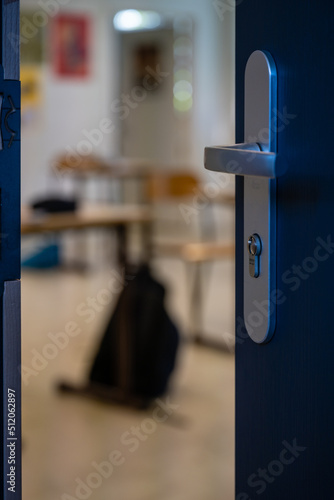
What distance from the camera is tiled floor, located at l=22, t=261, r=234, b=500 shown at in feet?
7.39

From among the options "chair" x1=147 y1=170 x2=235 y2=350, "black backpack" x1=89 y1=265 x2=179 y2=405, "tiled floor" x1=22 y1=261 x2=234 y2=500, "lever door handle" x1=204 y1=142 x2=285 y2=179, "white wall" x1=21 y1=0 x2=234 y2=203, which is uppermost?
"white wall" x1=21 y1=0 x2=234 y2=203

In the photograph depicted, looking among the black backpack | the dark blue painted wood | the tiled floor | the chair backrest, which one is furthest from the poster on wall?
the dark blue painted wood

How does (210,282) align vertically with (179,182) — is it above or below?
below

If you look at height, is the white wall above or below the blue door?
above

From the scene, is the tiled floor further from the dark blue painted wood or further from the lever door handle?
the lever door handle

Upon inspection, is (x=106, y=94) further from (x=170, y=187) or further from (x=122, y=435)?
(x=122, y=435)

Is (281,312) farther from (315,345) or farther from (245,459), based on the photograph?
(245,459)

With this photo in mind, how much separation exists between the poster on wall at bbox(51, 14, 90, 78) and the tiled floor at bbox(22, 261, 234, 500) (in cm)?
305

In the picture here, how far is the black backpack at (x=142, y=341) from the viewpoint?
2.90 meters

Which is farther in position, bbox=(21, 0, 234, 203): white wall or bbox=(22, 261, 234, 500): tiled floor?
bbox=(21, 0, 234, 203): white wall

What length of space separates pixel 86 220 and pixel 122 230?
270 mm

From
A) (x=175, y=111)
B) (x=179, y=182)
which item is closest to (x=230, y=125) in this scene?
(x=175, y=111)

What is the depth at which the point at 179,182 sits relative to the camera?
13.0 feet

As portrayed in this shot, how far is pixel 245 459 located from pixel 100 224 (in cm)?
228
